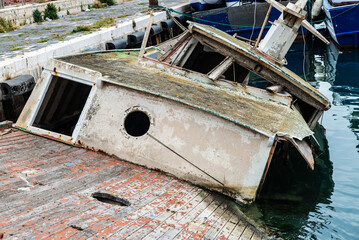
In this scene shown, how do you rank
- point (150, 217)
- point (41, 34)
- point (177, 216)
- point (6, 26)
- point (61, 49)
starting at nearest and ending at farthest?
point (150, 217), point (177, 216), point (61, 49), point (41, 34), point (6, 26)

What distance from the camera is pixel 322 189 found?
332 inches

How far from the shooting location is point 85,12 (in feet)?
74.2

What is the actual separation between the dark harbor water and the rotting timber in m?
0.86

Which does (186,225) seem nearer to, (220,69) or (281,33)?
(220,69)

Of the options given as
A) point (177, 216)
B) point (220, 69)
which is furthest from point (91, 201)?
point (220, 69)

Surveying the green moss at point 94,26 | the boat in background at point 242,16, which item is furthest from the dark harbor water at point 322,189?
the boat in background at point 242,16

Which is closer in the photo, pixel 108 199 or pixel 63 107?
pixel 108 199

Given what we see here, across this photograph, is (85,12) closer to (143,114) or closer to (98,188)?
(143,114)

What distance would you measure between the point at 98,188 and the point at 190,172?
1.70 meters

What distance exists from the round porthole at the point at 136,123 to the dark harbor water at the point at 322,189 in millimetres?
2511

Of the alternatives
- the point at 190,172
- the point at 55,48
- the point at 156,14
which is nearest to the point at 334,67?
the point at 156,14

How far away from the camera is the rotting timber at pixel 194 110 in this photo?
6957 mm

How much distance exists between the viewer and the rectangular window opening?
30.9ft

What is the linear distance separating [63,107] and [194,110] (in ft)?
14.2
